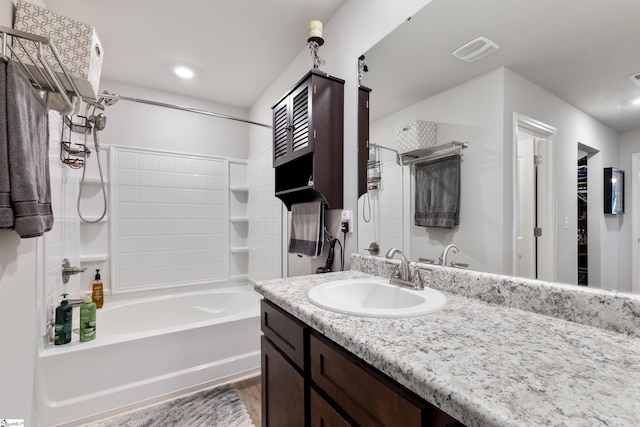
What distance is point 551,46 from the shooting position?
891 millimetres

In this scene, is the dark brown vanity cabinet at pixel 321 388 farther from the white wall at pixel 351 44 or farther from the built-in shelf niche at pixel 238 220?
the built-in shelf niche at pixel 238 220

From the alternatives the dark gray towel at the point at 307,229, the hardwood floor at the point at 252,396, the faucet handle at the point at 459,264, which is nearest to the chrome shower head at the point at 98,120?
the dark gray towel at the point at 307,229

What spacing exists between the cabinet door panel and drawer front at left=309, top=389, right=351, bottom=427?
6 cm

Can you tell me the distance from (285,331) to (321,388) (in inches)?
10.0

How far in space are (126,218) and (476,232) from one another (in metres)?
2.93

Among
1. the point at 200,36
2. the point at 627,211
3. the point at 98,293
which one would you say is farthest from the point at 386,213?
the point at 98,293

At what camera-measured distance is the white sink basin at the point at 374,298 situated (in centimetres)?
86

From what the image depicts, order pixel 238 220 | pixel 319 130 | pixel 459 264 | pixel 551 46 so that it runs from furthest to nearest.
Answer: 1. pixel 238 220
2. pixel 319 130
3. pixel 459 264
4. pixel 551 46

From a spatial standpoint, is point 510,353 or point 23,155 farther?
point 23,155

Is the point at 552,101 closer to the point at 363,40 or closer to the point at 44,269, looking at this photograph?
the point at 363,40

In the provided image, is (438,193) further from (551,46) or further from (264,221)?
(264,221)

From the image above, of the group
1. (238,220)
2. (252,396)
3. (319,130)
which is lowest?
(252,396)

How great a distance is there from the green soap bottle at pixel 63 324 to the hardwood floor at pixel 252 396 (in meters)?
1.09

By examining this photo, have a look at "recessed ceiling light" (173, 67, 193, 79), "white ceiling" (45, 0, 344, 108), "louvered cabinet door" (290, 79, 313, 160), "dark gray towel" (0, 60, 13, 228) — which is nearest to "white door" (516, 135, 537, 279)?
"louvered cabinet door" (290, 79, 313, 160)
